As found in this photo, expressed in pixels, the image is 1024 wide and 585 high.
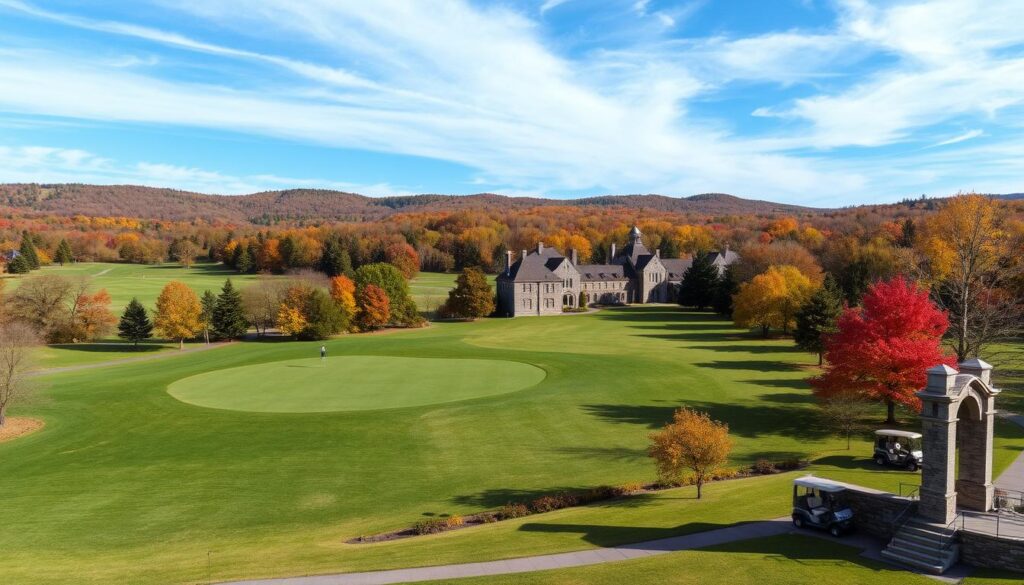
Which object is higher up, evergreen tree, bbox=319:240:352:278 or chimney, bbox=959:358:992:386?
evergreen tree, bbox=319:240:352:278

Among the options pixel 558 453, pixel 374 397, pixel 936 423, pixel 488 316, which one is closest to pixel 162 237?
pixel 488 316

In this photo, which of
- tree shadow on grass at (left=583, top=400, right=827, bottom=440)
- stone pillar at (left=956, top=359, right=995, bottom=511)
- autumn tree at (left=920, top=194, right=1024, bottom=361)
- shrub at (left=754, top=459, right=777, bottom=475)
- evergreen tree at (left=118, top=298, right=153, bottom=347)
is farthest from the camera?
evergreen tree at (left=118, top=298, right=153, bottom=347)

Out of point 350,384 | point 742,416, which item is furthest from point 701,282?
point 350,384

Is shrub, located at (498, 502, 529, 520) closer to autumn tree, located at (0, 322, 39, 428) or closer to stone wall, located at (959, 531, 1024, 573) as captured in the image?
stone wall, located at (959, 531, 1024, 573)

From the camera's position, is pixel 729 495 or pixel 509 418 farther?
pixel 509 418

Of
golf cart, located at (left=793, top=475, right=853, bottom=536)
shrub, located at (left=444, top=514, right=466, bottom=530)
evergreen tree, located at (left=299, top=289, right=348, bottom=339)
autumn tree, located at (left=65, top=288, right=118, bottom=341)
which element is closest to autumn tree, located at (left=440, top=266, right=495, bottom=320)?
evergreen tree, located at (left=299, top=289, right=348, bottom=339)

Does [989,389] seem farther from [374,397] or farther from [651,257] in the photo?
[651,257]
